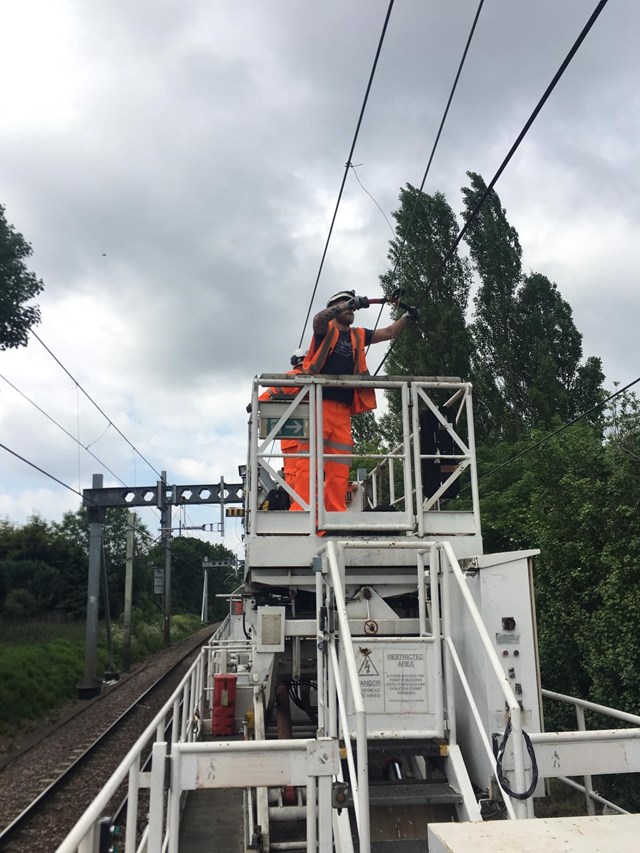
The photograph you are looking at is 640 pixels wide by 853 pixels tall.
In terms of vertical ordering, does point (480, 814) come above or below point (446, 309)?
below

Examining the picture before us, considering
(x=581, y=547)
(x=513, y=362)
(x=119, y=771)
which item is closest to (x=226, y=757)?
(x=119, y=771)

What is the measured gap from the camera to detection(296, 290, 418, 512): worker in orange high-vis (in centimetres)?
665

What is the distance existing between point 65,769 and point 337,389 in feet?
29.4

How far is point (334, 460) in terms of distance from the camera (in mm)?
6676

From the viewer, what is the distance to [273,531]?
20.1 feet

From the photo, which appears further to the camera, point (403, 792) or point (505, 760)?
point (403, 792)

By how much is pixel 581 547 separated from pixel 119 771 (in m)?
8.81

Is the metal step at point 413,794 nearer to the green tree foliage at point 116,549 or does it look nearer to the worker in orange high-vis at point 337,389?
the worker in orange high-vis at point 337,389

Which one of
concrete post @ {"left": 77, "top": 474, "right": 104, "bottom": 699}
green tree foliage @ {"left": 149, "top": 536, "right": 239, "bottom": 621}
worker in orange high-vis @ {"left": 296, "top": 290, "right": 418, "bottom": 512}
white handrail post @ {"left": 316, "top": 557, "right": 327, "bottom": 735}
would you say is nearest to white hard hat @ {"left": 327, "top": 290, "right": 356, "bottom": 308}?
worker in orange high-vis @ {"left": 296, "top": 290, "right": 418, "bottom": 512}

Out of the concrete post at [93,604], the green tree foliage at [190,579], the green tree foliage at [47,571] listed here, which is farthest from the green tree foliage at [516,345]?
the green tree foliage at [190,579]

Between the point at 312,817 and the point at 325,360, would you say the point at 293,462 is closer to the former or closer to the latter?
the point at 325,360

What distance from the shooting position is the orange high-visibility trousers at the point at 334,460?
662 cm

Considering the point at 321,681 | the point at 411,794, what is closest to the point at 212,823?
the point at 321,681

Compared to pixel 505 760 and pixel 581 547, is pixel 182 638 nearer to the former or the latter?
pixel 581 547
